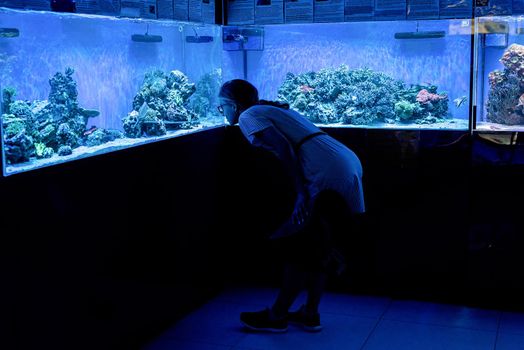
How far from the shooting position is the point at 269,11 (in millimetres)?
4754

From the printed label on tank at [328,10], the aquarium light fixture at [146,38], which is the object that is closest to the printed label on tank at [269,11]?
the printed label on tank at [328,10]

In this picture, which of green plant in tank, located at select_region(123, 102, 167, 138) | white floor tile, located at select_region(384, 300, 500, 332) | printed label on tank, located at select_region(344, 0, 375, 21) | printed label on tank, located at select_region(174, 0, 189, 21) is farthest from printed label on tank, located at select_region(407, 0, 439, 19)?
white floor tile, located at select_region(384, 300, 500, 332)

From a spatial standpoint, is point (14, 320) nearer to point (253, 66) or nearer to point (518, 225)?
point (253, 66)

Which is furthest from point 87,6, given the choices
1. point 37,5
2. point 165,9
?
point 165,9

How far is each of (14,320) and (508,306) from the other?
10.1 ft

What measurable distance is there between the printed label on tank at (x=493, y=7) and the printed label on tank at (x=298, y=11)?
41.5 inches

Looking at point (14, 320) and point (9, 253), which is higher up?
point (9, 253)

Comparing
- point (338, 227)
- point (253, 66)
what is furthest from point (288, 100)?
point (338, 227)

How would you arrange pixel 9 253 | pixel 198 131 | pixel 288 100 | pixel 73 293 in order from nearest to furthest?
pixel 9 253
pixel 73 293
pixel 198 131
pixel 288 100

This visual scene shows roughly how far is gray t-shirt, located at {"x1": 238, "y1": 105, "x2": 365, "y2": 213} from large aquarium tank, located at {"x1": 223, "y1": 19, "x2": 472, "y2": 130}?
869 millimetres

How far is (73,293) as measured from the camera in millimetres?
3348

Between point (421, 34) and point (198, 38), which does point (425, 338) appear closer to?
point (421, 34)

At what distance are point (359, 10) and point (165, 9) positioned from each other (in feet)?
4.25

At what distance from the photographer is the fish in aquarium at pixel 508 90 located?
4.24 m
